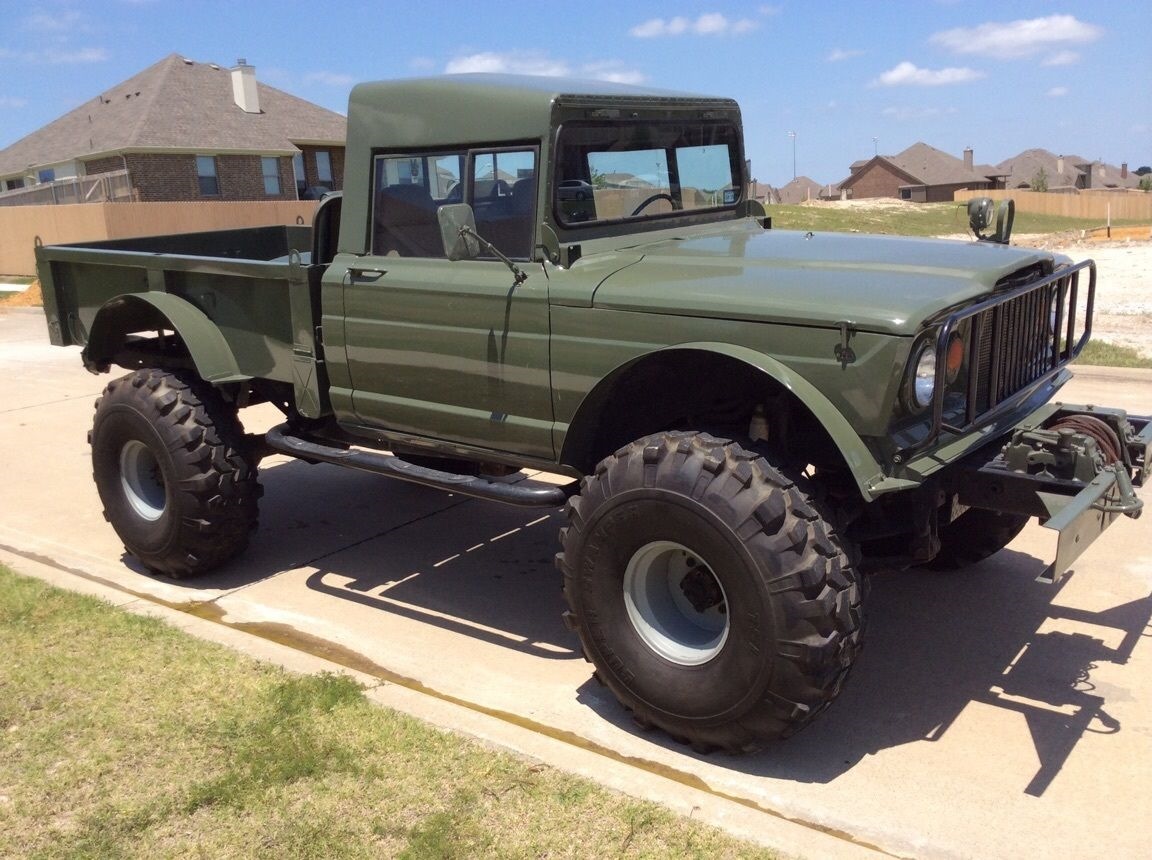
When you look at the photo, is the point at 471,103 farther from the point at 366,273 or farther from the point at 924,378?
the point at 924,378

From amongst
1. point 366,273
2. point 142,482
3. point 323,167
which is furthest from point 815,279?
point 323,167

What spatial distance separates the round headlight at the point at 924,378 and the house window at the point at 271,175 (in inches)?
1372

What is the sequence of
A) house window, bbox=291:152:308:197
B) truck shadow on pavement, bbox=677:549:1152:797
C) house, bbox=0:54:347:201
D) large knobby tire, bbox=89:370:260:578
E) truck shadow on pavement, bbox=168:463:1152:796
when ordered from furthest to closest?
house window, bbox=291:152:308:197, house, bbox=0:54:347:201, large knobby tire, bbox=89:370:260:578, truck shadow on pavement, bbox=168:463:1152:796, truck shadow on pavement, bbox=677:549:1152:797

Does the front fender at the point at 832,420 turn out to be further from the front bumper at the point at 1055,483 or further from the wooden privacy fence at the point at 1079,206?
the wooden privacy fence at the point at 1079,206

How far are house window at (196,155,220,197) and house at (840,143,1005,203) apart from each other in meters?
54.2

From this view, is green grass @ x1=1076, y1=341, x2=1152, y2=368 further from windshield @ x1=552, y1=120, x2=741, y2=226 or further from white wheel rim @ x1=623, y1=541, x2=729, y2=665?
white wheel rim @ x1=623, y1=541, x2=729, y2=665

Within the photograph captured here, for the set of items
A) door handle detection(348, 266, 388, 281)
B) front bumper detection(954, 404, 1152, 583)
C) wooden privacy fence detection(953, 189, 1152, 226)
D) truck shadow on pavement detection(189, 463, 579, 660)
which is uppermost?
door handle detection(348, 266, 388, 281)

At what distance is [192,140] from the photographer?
110 feet

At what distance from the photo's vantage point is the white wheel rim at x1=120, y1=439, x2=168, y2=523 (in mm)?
5504

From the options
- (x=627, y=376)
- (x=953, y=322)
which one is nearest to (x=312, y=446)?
(x=627, y=376)

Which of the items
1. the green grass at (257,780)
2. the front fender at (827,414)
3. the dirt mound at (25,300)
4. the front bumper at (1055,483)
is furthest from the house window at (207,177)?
the front bumper at (1055,483)

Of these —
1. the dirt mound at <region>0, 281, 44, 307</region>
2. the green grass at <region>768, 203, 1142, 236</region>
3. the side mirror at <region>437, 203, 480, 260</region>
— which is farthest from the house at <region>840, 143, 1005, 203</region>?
the side mirror at <region>437, 203, 480, 260</region>

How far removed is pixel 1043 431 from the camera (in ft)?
12.3

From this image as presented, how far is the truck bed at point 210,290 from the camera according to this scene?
4.89m
